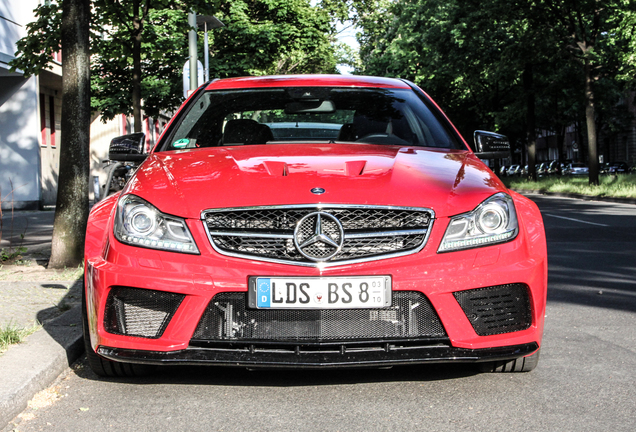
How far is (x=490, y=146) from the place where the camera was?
500 cm

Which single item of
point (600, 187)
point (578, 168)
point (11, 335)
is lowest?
point (578, 168)

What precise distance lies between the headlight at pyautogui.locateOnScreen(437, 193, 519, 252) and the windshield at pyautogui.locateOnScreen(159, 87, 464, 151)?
3.79 feet

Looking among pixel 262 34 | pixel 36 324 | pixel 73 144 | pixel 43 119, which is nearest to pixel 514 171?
pixel 262 34

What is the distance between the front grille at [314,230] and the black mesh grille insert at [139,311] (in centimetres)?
32

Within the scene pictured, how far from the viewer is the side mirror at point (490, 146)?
16.2 ft

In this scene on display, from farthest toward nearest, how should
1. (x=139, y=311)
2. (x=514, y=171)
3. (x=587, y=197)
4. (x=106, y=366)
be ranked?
(x=514, y=171) → (x=587, y=197) → (x=106, y=366) → (x=139, y=311)

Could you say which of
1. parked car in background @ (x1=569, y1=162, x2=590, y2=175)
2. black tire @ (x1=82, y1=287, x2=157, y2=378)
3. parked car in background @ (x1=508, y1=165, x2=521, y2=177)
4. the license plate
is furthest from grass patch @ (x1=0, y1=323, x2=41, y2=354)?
parked car in background @ (x1=508, y1=165, x2=521, y2=177)

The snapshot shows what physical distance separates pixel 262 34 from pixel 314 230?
2384 centimetres

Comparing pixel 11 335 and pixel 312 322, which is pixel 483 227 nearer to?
pixel 312 322

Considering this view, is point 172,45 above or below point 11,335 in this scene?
above

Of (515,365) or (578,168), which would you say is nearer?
(515,365)

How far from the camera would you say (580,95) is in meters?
36.1

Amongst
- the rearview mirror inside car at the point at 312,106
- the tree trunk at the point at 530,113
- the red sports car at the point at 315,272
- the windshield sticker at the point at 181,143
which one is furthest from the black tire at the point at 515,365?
the tree trunk at the point at 530,113

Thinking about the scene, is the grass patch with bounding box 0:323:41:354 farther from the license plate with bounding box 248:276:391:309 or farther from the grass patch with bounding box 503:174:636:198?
the grass patch with bounding box 503:174:636:198
